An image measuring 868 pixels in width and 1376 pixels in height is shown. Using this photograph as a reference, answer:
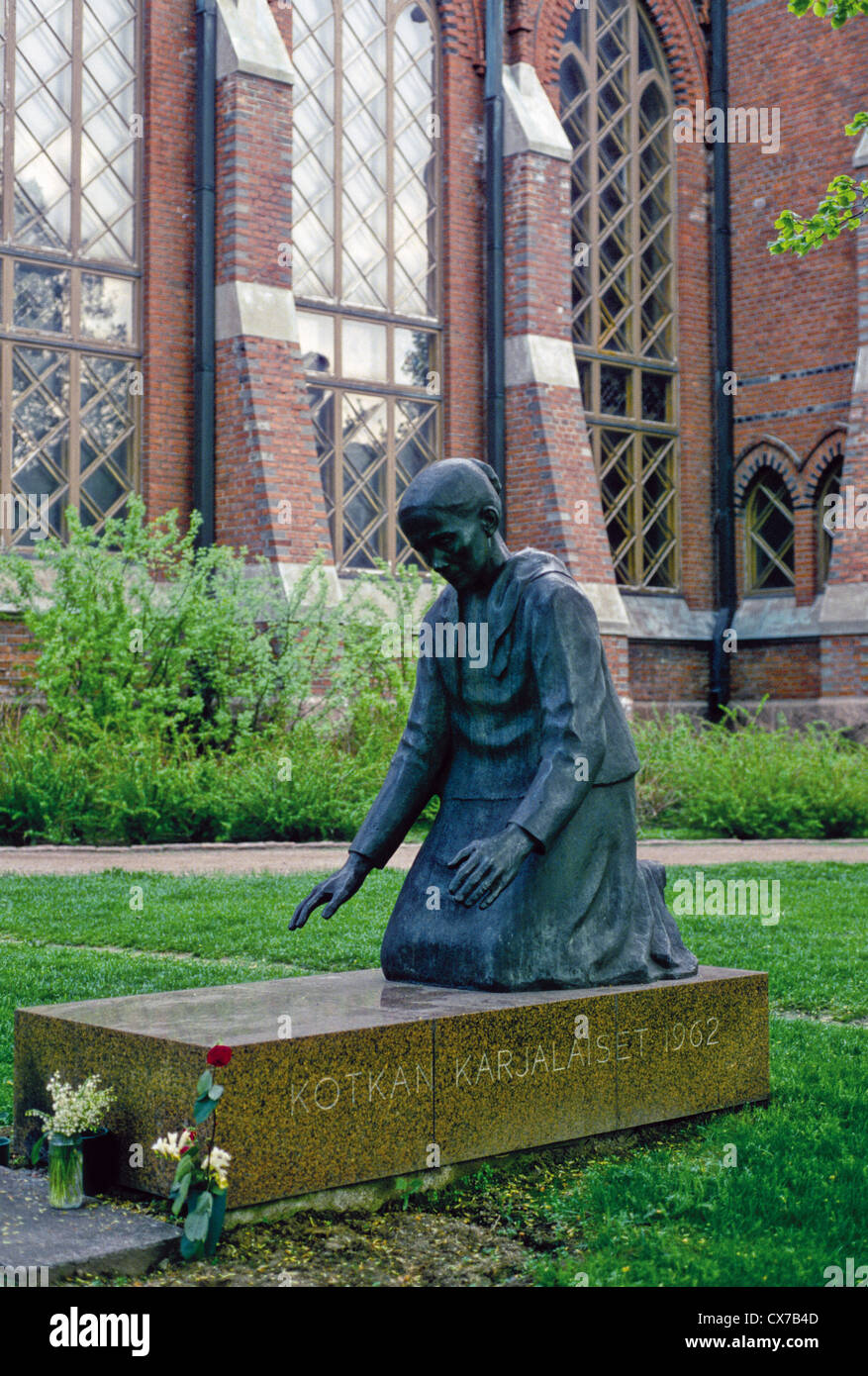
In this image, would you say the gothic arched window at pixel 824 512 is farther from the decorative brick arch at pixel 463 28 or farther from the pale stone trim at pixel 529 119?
the decorative brick arch at pixel 463 28

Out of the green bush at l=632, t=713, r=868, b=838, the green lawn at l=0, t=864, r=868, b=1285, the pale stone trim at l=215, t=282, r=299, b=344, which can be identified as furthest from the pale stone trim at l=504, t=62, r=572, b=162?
the green lawn at l=0, t=864, r=868, b=1285

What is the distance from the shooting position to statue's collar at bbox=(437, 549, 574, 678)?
467 cm

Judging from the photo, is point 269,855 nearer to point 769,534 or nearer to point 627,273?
point 769,534

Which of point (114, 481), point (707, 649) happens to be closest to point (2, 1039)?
point (114, 481)

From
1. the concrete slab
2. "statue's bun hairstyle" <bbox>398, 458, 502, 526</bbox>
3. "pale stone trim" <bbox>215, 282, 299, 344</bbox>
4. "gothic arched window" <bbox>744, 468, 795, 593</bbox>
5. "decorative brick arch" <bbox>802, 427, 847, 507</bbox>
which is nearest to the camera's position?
the concrete slab

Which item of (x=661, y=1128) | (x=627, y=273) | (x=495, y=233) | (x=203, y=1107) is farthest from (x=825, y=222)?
(x=627, y=273)

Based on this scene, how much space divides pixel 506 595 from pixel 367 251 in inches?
577

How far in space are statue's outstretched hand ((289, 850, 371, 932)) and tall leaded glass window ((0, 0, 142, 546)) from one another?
37.2 ft

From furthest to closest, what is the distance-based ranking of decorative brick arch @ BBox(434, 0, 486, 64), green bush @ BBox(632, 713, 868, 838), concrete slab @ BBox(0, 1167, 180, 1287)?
decorative brick arch @ BBox(434, 0, 486, 64), green bush @ BBox(632, 713, 868, 838), concrete slab @ BBox(0, 1167, 180, 1287)

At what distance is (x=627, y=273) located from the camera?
21.3 m

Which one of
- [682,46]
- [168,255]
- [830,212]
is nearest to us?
[830,212]

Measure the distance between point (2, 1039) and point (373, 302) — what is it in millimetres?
14027

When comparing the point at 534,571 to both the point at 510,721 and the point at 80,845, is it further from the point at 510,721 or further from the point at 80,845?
the point at 80,845

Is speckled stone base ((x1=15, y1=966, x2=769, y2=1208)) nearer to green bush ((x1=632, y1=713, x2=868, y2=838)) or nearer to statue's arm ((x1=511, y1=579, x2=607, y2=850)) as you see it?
statue's arm ((x1=511, y1=579, x2=607, y2=850))
